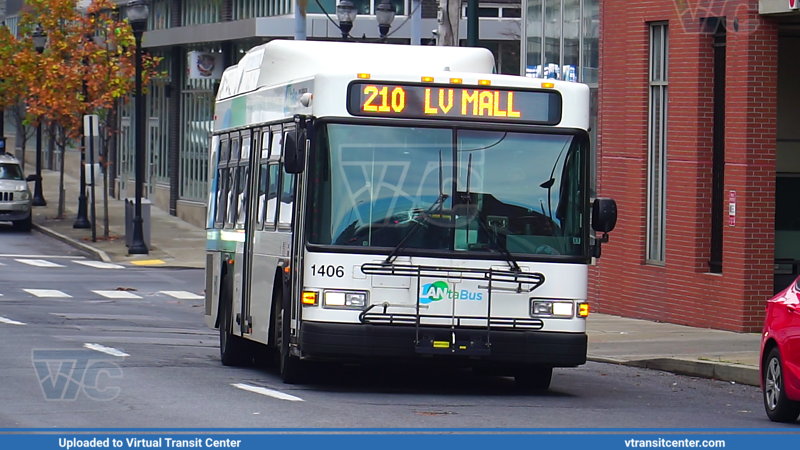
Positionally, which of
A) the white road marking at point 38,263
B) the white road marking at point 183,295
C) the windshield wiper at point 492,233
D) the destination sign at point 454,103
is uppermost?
the destination sign at point 454,103

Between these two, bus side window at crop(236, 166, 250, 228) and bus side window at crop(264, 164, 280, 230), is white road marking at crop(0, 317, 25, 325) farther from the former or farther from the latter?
bus side window at crop(264, 164, 280, 230)

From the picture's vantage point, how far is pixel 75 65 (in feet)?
129

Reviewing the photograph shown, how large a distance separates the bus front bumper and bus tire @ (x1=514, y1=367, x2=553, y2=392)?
92 cm

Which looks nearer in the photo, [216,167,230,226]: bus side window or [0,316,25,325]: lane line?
[216,167,230,226]: bus side window

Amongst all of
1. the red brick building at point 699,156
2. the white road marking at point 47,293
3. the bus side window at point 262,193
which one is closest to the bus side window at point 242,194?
the bus side window at point 262,193

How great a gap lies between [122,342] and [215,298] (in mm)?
1390

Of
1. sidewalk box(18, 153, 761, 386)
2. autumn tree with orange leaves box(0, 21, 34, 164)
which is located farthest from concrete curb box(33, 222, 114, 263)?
autumn tree with orange leaves box(0, 21, 34, 164)

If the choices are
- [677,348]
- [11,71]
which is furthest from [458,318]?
[11,71]

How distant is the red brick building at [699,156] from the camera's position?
19047 mm

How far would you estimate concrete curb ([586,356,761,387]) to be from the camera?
48.4 feet

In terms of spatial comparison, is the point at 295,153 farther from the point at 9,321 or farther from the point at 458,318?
the point at 9,321

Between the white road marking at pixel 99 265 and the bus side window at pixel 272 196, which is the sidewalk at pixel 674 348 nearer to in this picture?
the white road marking at pixel 99 265

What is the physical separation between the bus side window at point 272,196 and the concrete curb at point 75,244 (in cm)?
2073

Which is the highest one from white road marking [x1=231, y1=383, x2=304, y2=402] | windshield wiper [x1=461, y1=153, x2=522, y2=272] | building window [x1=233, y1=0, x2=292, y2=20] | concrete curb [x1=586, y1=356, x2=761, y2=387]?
building window [x1=233, y1=0, x2=292, y2=20]
